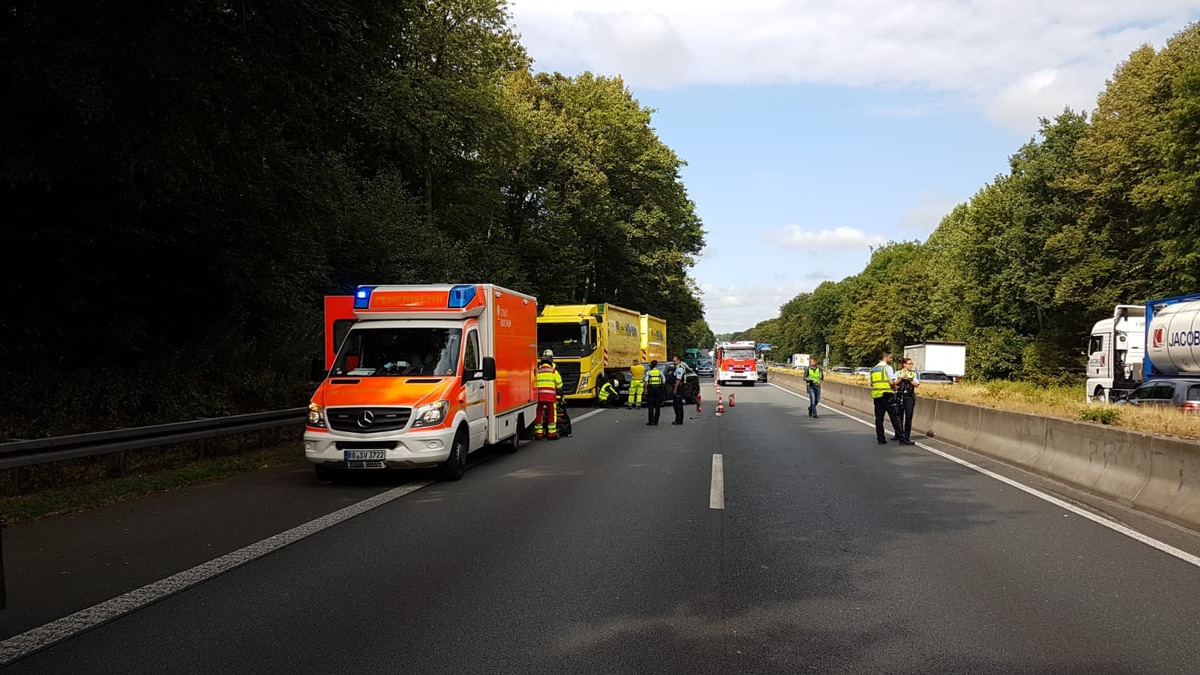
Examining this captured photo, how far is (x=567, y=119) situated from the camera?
147 feet

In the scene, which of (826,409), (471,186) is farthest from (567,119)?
(826,409)

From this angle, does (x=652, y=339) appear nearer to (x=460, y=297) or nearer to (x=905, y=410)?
(x=905, y=410)

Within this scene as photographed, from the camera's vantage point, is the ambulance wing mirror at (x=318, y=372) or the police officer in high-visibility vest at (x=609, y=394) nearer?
the ambulance wing mirror at (x=318, y=372)

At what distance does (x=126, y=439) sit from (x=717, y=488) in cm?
731

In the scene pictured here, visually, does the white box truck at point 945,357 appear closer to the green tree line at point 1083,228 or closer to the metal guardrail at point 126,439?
the green tree line at point 1083,228

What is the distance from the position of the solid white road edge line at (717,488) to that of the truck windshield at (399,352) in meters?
3.67

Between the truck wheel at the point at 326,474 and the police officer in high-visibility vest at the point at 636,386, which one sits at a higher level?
the police officer in high-visibility vest at the point at 636,386

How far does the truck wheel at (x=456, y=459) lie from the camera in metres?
10.8

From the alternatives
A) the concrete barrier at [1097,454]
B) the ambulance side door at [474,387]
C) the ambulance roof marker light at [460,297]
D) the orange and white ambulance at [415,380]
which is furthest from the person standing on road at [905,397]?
the ambulance roof marker light at [460,297]

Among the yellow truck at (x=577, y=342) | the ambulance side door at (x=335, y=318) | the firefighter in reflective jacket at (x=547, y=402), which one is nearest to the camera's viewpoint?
the ambulance side door at (x=335, y=318)

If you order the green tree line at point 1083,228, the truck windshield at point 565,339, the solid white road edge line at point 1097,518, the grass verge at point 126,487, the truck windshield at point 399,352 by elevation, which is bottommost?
the grass verge at point 126,487

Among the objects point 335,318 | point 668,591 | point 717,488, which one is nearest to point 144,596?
point 668,591

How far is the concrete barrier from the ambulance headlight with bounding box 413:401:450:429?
7.65 m

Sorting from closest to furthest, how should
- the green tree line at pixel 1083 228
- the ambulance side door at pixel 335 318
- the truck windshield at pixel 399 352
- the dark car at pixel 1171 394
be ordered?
the truck windshield at pixel 399 352 → the ambulance side door at pixel 335 318 → the dark car at pixel 1171 394 → the green tree line at pixel 1083 228
